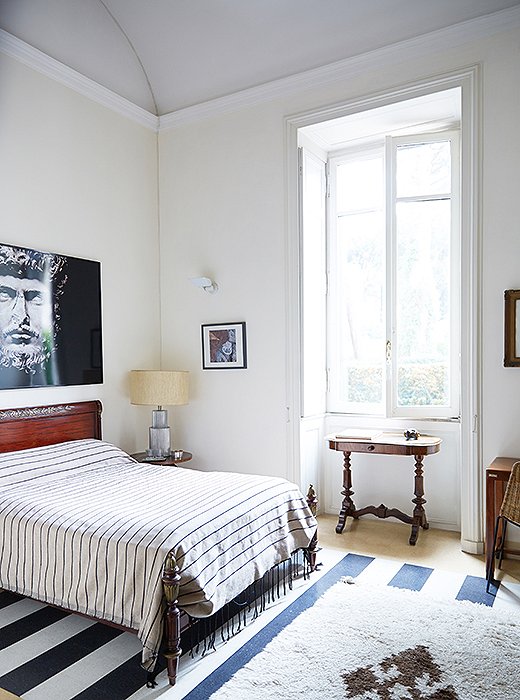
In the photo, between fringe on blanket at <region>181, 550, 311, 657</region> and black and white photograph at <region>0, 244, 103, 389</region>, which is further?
black and white photograph at <region>0, 244, 103, 389</region>

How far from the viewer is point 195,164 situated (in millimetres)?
4910

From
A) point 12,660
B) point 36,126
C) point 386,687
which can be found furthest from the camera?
point 36,126

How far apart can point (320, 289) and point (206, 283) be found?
0.95 metres

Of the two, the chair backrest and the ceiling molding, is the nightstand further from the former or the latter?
the ceiling molding

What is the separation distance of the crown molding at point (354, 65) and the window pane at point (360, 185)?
0.78 m

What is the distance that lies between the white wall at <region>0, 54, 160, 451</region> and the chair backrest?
9.45ft

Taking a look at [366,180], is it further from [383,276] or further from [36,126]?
[36,126]

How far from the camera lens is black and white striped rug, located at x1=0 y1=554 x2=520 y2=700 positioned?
7.58 ft

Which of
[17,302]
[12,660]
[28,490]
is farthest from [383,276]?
[12,660]

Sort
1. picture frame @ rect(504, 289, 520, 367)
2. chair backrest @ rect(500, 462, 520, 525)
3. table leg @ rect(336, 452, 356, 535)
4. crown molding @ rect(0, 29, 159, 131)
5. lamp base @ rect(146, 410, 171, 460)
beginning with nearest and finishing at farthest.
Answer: chair backrest @ rect(500, 462, 520, 525) → picture frame @ rect(504, 289, 520, 367) → crown molding @ rect(0, 29, 159, 131) → table leg @ rect(336, 452, 356, 535) → lamp base @ rect(146, 410, 171, 460)

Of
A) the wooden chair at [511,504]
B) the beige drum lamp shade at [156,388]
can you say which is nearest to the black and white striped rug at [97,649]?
the wooden chair at [511,504]

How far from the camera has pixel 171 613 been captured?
233 centimetres

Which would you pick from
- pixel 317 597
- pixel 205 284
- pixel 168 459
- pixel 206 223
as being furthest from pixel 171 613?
pixel 206 223

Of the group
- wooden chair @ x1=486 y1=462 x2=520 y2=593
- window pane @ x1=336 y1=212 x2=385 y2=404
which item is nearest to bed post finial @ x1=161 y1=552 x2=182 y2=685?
wooden chair @ x1=486 y1=462 x2=520 y2=593
